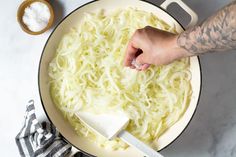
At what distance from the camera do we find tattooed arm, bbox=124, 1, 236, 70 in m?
0.98

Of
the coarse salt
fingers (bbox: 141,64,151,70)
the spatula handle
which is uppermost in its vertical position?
the coarse salt

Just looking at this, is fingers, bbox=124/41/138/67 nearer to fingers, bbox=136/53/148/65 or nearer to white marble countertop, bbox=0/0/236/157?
fingers, bbox=136/53/148/65

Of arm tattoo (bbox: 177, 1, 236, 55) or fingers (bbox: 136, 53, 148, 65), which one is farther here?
fingers (bbox: 136, 53, 148, 65)

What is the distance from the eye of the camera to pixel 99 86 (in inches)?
53.3

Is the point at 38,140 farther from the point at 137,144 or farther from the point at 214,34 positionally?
the point at 214,34

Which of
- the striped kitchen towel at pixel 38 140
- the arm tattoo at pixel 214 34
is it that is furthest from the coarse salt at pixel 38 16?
the arm tattoo at pixel 214 34

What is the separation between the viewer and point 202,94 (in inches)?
55.7

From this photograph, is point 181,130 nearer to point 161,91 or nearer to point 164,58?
point 161,91

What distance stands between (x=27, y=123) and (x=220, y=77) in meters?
0.65

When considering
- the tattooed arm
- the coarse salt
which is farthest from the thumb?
the coarse salt

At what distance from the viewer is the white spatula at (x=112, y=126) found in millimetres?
1248

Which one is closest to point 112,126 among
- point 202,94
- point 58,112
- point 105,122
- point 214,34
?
point 105,122

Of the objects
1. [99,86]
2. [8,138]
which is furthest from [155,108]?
[8,138]

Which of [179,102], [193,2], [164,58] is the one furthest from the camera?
[193,2]
